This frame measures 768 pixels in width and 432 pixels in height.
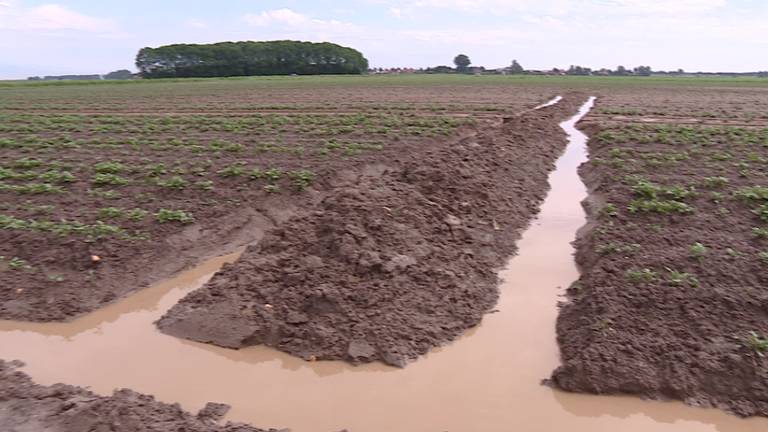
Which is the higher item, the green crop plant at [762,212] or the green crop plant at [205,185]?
the green crop plant at [762,212]

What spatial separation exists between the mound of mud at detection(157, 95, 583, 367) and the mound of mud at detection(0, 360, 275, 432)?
131cm

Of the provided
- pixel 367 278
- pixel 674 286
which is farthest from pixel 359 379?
pixel 674 286

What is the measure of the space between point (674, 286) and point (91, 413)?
6.06m

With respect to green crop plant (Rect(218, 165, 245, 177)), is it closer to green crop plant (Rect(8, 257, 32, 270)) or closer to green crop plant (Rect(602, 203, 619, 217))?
green crop plant (Rect(8, 257, 32, 270))

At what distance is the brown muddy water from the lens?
5266mm

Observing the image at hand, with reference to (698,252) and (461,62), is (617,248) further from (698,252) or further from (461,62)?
(461,62)

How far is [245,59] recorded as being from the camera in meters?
73.8

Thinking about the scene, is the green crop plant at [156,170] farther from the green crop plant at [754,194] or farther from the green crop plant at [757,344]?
the green crop plant at [754,194]

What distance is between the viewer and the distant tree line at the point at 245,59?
7331 centimetres

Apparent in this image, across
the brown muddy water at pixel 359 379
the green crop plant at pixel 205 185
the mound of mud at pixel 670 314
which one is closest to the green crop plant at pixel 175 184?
the green crop plant at pixel 205 185

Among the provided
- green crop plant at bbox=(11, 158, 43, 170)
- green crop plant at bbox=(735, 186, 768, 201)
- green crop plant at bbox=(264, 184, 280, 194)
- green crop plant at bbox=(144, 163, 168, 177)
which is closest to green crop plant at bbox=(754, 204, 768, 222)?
green crop plant at bbox=(735, 186, 768, 201)

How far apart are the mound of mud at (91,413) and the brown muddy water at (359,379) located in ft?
0.95

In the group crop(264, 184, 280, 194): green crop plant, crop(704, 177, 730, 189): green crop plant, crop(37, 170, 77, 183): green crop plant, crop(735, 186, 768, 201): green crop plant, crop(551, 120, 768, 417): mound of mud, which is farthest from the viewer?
crop(37, 170, 77, 183): green crop plant

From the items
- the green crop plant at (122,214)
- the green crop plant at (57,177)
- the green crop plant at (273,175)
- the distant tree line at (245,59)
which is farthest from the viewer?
the distant tree line at (245,59)
